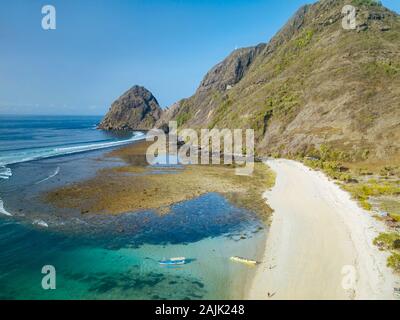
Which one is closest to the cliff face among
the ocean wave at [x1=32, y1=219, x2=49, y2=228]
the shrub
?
the shrub

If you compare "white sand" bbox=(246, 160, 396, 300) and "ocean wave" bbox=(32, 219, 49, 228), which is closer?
"white sand" bbox=(246, 160, 396, 300)

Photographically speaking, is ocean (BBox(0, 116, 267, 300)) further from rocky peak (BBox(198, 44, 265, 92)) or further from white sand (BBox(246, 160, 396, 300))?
rocky peak (BBox(198, 44, 265, 92))

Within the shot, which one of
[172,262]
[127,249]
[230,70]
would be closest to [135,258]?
[127,249]

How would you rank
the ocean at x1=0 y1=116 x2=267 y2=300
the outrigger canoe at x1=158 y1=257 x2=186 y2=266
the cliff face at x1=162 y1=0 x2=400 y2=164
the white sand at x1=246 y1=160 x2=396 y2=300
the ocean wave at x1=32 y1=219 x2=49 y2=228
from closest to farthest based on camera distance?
the white sand at x1=246 y1=160 x2=396 y2=300
the ocean at x1=0 y1=116 x2=267 y2=300
the outrigger canoe at x1=158 y1=257 x2=186 y2=266
the ocean wave at x1=32 y1=219 x2=49 y2=228
the cliff face at x1=162 y1=0 x2=400 y2=164

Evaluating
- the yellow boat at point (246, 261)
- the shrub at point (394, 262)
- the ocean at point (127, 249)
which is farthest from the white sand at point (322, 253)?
the ocean at point (127, 249)

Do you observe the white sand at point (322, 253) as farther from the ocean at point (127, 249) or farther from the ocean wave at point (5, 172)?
the ocean wave at point (5, 172)

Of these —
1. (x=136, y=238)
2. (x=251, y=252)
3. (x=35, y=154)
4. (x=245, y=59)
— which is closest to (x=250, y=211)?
(x=251, y=252)
